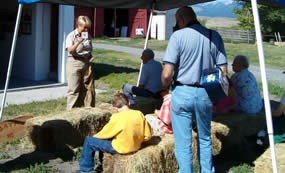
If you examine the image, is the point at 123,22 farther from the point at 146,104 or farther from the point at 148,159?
the point at 148,159

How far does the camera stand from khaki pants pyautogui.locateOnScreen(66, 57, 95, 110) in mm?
7602

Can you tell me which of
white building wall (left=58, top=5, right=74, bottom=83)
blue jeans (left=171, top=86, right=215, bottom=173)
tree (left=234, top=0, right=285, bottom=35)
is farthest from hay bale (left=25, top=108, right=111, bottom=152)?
tree (left=234, top=0, right=285, bottom=35)

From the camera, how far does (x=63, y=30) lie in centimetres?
1185

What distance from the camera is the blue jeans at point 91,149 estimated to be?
5091 millimetres

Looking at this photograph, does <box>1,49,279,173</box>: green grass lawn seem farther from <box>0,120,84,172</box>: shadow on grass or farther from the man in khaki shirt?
the man in khaki shirt

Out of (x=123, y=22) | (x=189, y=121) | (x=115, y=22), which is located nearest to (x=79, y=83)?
(x=189, y=121)

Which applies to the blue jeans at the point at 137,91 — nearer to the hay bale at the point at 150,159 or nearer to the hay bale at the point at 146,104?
the hay bale at the point at 146,104

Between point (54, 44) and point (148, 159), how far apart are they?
8.39m

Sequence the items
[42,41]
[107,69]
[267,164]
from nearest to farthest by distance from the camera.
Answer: [267,164] < [42,41] < [107,69]

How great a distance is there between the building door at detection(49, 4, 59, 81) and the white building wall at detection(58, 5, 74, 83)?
0.47m

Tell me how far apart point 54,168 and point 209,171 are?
1879 mm

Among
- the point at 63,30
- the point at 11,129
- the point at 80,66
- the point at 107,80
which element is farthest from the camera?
the point at 107,80

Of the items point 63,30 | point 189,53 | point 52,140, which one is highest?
point 63,30

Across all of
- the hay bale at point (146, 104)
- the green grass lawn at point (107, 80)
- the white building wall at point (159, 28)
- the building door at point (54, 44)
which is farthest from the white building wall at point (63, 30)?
the white building wall at point (159, 28)
